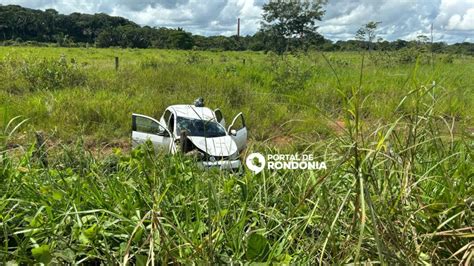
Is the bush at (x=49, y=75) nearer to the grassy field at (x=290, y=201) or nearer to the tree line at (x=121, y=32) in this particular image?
the grassy field at (x=290, y=201)

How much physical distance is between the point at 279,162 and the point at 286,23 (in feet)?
95.2

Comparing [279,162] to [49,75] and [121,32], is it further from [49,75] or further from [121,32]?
[121,32]

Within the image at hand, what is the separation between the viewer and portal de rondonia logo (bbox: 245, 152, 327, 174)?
5.01 feet

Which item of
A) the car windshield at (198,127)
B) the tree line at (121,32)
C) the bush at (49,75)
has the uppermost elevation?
the tree line at (121,32)

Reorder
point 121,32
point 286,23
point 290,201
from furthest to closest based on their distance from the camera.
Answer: point 121,32
point 286,23
point 290,201

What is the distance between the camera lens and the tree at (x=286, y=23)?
2317 centimetres

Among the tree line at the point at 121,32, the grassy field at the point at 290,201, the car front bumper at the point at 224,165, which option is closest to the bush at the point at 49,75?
the grassy field at the point at 290,201

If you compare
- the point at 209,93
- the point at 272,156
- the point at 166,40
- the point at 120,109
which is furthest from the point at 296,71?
the point at 166,40

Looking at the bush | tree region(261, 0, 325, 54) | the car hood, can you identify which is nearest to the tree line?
tree region(261, 0, 325, 54)

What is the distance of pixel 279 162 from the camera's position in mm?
1686

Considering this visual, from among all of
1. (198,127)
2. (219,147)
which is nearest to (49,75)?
(198,127)

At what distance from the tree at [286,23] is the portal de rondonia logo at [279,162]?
18.3m

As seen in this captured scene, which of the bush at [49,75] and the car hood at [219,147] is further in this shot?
the bush at [49,75]

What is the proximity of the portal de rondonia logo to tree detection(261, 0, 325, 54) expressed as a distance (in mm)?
18322
